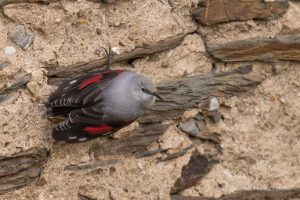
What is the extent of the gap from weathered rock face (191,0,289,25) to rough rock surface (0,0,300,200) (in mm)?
44

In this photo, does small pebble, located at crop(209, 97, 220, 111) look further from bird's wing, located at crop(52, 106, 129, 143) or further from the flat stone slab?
bird's wing, located at crop(52, 106, 129, 143)

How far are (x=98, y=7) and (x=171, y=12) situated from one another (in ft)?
1.36

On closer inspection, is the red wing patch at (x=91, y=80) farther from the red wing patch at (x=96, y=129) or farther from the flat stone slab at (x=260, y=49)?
the flat stone slab at (x=260, y=49)

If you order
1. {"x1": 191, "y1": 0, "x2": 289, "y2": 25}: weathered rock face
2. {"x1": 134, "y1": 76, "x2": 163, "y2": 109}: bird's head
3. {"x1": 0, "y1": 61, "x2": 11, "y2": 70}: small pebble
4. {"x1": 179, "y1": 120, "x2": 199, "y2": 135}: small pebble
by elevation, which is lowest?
{"x1": 179, "y1": 120, "x2": 199, "y2": 135}: small pebble

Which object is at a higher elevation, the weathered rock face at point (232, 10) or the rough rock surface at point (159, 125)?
the weathered rock face at point (232, 10)

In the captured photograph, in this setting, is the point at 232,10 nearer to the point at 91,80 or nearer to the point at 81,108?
the point at 91,80

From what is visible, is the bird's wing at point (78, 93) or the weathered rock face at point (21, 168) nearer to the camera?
the weathered rock face at point (21, 168)

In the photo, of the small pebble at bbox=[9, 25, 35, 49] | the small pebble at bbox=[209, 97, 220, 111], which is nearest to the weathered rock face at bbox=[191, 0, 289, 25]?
the small pebble at bbox=[209, 97, 220, 111]

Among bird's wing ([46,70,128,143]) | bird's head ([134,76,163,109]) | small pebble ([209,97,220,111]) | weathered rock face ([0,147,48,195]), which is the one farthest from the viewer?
small pebble ([209,97,220,111])

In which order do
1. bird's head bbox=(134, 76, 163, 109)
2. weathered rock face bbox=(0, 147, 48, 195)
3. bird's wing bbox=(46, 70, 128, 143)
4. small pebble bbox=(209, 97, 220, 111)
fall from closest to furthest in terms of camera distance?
1. weathered rock face bbox=(0, 147, 48, 195)
2. bird's wing bbox=(46, 70, 128, 143)
3. bird's head bbox=(134, 76, 163, 109)
4. small pebble bbox=(209, 97, 220, 111)

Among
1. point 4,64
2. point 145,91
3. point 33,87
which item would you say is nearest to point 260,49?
point 145,91

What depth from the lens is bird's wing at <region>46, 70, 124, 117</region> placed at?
317cm

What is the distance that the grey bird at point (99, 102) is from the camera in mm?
3172

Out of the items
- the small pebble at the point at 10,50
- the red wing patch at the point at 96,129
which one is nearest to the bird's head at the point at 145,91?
the red wing patch at the point at 96,129
